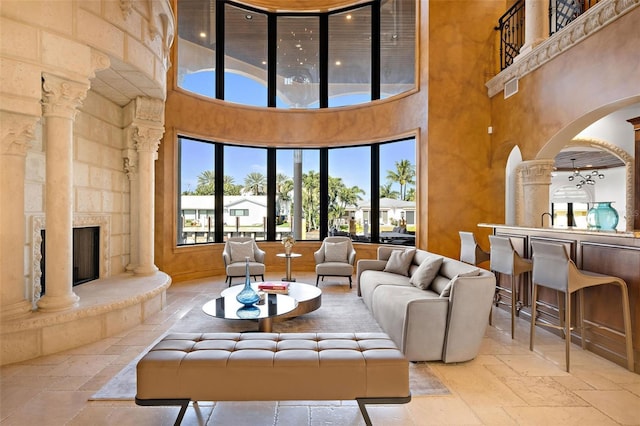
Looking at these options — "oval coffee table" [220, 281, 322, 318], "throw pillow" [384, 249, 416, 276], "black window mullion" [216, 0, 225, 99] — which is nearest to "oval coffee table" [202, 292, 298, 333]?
"oval coffee table" [220, 281, 322, 318]

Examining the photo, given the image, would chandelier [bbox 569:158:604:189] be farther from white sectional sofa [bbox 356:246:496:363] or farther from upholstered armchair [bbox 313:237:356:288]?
white sectional sofa [bbox 356:246:496:363]

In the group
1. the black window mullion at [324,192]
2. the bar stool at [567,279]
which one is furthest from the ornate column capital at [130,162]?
the bar stool at [567,279]

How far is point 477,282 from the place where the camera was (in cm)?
321

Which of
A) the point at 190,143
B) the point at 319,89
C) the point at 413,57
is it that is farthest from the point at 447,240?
the point at 190,143

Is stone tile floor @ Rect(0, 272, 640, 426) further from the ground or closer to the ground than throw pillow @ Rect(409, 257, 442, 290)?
closer to the ground

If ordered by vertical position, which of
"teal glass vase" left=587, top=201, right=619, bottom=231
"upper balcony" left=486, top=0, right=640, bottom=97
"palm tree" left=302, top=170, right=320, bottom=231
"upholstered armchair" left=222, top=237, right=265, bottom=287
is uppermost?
"upper balcony" left=486, top=0, right=640, bottom=97

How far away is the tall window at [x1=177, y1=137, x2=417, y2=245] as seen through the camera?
304 inches

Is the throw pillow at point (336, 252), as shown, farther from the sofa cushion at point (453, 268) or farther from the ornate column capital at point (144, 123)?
the ornate column capital at point (144, 123)

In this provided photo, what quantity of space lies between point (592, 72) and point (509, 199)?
4.10 meters

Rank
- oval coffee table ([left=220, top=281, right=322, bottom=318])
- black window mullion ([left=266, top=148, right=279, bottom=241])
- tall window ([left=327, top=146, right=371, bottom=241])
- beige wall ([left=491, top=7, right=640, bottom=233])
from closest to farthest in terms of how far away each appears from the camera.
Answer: beige wall ([left=491, top=7, right=640, bottom=233]) < oval coffee table ([left=220, top=281, right=322, bottom=318]) < tall window ([left=327, top=146, right=371, bottom=241]) < black window mullion ([left=266, top=148, right=279, bottom=241])

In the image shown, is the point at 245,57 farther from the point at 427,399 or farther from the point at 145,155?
the point at 427,399

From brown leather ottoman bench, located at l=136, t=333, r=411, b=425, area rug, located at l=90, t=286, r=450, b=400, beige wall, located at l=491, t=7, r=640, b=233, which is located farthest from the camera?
beige wall, located at l=491, t=7, r=640, b=233

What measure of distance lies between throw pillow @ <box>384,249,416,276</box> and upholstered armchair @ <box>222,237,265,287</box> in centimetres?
228

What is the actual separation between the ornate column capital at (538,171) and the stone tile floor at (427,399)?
114 inches
